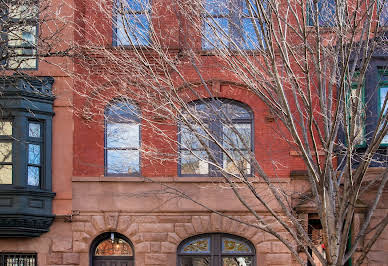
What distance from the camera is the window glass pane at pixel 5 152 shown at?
57.8 ft

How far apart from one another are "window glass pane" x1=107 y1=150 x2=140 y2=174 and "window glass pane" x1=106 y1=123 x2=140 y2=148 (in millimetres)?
173

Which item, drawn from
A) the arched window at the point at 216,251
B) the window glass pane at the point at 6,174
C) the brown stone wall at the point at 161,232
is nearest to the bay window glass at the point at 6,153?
the window glass pane at the point at 6,174

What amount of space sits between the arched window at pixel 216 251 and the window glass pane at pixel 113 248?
1.32m

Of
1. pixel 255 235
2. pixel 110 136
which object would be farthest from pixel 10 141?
pixel 255 235

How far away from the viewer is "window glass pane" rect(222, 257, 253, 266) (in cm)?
1800

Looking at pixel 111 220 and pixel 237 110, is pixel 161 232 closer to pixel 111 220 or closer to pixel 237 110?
pixel 111 220

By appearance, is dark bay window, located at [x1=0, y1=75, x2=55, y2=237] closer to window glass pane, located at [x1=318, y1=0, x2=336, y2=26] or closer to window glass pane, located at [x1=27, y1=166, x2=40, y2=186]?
window glass pane, located at [x1=27, y1=166, x2=40, y2=186]

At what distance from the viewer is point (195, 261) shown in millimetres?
18016

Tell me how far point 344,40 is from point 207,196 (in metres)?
6.68

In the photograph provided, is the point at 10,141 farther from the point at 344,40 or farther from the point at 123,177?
the point at 344,40

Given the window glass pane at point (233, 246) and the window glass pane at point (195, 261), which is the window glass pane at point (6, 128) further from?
the window glass pane at point (233, 246)

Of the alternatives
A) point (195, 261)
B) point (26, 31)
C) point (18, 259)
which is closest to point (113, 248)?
point (195, 261)

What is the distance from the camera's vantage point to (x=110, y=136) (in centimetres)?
1833

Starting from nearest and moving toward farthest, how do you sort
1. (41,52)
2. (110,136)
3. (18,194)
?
(41,52)
(18,194)
(110,136)
